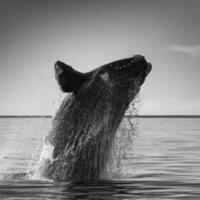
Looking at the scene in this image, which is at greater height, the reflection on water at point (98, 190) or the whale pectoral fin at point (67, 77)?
the whale pectoral fin at point (67, 77)

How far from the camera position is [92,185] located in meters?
14.9

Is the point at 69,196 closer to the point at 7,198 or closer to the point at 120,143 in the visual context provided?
the point at 7,198

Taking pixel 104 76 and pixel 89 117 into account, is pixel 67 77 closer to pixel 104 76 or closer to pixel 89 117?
pixel 104 76

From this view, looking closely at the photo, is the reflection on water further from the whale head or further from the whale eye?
the whale eye

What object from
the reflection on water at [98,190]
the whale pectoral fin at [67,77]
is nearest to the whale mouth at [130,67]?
the whale pectoral fin at [67,77]

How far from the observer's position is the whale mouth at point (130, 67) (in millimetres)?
15461

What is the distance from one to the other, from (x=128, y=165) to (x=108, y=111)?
23.2 feet

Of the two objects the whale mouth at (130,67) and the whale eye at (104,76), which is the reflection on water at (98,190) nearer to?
the whale eye at (104,76)

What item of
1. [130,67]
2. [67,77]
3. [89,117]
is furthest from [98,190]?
[130,67]

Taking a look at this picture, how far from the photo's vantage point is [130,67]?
15.5 meters

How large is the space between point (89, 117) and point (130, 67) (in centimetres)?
→ 162

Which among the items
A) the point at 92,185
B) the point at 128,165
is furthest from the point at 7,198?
the point at 128,165

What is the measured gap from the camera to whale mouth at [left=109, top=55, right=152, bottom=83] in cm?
1546

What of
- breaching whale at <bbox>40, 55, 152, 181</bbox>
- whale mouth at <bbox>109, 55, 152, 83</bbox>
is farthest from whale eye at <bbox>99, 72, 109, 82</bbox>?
whale mouth at <bbox>109, 55, 152, 83</bbox>
